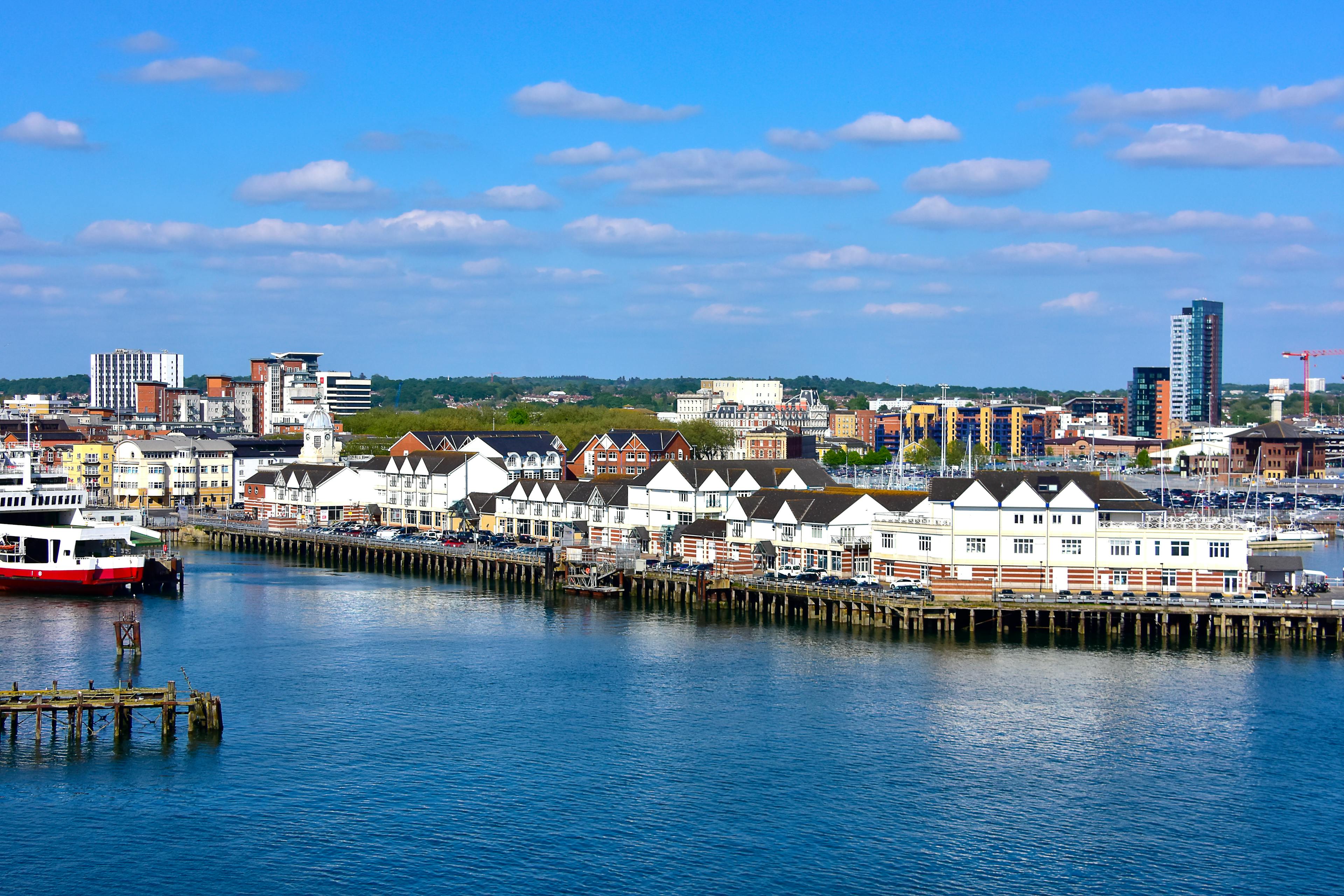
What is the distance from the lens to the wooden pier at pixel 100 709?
111 ft

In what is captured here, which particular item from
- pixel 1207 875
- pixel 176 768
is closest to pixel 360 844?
pixel 176 768

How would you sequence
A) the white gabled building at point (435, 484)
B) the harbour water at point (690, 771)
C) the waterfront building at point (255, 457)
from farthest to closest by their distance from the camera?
the waterfront building at point (255, 457) < the white gabled building at point (435, 484) < the harbour water at point (690, 771)

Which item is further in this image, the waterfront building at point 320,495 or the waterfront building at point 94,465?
the waterfront building at point 94,465

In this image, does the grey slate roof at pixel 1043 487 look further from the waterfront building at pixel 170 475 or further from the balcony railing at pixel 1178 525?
the waterfront building at pixel 170 475

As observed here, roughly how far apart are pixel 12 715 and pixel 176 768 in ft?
17.0

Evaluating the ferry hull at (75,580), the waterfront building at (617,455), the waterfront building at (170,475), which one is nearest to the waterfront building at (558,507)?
the waterfront building at (617,455)

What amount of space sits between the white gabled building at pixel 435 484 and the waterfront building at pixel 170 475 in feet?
71.6

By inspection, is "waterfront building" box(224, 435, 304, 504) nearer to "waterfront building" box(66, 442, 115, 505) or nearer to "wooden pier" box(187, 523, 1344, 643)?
"waterfront building" box(66, 442, 115, 505)

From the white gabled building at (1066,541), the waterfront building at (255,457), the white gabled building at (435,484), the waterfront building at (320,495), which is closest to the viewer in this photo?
the white gabled building at (1066,541)

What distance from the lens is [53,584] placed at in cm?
5972

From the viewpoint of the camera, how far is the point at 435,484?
83.4 m

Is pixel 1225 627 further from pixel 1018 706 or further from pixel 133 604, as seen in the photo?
pixel 133 604

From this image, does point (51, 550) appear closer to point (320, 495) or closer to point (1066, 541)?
point (320, 495)

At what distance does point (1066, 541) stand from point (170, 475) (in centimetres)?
7061
